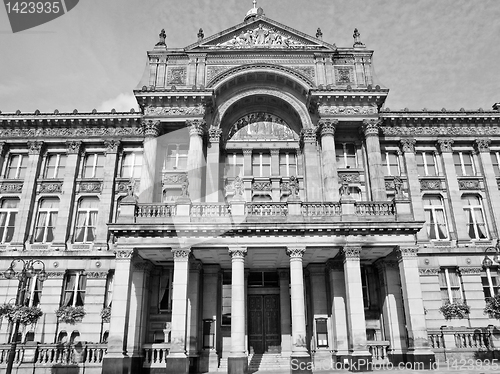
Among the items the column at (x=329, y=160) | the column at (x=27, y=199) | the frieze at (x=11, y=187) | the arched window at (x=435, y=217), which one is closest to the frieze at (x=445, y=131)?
the arched window at (x=435, y=217)

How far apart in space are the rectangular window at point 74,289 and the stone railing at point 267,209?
42.1 ft

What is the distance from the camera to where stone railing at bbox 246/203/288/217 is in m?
21.7

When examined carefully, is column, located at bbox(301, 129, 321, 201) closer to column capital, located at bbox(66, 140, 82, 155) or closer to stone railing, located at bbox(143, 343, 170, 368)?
stone railing, located at bbox(143, 343, 170, 368)

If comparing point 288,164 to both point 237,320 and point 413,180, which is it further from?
point 237,320

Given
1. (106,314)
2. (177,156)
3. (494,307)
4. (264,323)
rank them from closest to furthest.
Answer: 1. (494,307)
2. (106,314)
3. (264,323)
4. (177,156)

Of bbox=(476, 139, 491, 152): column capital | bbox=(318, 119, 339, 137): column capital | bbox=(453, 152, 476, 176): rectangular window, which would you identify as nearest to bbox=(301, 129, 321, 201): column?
bbox=(318, 119, 339, 137): column capital

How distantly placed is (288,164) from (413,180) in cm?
886

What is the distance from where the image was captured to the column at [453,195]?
2745 cm

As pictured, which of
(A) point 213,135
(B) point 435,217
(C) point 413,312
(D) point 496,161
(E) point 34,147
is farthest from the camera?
(D) point 496,161

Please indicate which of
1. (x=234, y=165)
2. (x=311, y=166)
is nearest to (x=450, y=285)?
(x=311, y=166)

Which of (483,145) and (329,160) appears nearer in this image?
(329,160)

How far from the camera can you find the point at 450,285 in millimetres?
26312

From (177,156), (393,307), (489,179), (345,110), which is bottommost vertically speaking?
(393,307)

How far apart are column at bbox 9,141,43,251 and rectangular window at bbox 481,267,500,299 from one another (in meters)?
30.7
